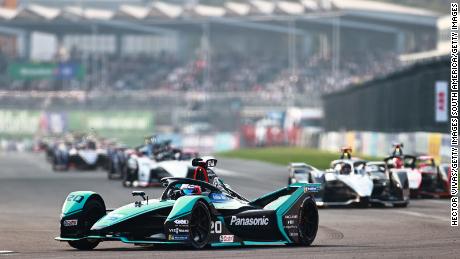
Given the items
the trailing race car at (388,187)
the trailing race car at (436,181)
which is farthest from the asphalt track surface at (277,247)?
the trailing race car at (436,181)

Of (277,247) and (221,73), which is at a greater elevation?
(221,73)

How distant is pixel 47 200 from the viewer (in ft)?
92.1

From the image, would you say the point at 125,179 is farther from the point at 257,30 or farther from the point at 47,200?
the point at 257,30

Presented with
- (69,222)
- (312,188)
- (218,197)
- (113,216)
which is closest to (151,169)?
(312,188)

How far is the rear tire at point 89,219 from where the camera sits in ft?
50.6

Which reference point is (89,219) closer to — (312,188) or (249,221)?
(249,221)

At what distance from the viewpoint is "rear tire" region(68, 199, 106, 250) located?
15430mm

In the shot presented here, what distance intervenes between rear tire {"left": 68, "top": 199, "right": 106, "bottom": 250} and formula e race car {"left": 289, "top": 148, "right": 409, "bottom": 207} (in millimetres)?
10075

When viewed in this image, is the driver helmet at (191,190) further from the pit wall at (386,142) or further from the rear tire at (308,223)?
the pit wall at (386,142)

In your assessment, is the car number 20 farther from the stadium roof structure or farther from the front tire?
the stadium roof structure

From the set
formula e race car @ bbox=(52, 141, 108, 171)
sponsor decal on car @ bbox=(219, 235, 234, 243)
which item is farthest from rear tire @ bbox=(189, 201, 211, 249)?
formula e race car @ bbox=(52, 141, 108, 171)

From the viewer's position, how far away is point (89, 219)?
1580 centimetres

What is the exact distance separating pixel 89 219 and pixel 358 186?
10.9m

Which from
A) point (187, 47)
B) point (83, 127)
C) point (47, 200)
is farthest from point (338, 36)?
point (47, 200)
